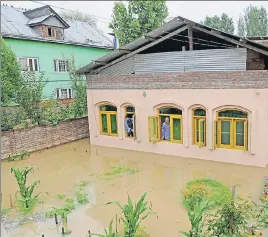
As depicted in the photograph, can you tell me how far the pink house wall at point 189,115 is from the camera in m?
11.0

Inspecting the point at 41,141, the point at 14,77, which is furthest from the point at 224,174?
the point at 14,77

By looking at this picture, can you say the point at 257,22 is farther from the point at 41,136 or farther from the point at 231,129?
the point at 41,136

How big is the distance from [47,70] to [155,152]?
11.7 m

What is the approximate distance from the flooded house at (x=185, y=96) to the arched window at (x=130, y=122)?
47 mm

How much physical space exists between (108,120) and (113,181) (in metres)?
5.31

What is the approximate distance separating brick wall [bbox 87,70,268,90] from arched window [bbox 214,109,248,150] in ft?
3.55

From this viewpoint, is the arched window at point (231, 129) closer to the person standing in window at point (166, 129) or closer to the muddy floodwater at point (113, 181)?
the muddy floodwater at point (113, 181)

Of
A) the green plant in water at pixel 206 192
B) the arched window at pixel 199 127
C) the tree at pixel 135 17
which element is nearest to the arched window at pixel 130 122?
the arched window at pixel 199 127

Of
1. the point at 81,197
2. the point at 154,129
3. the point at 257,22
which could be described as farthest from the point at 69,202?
the point at 257,22

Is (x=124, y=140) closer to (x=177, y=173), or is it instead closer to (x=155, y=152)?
(x=155, y=152)

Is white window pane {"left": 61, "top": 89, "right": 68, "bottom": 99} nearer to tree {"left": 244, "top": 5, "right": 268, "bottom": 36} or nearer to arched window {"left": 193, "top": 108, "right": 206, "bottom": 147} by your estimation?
arched window {"left": 193, "top": 108, "right": 206, "bottom": 147}

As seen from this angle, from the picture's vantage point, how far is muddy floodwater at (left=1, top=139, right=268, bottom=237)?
7.23m

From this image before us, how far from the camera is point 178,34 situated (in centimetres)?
1291

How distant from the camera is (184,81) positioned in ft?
40.6
